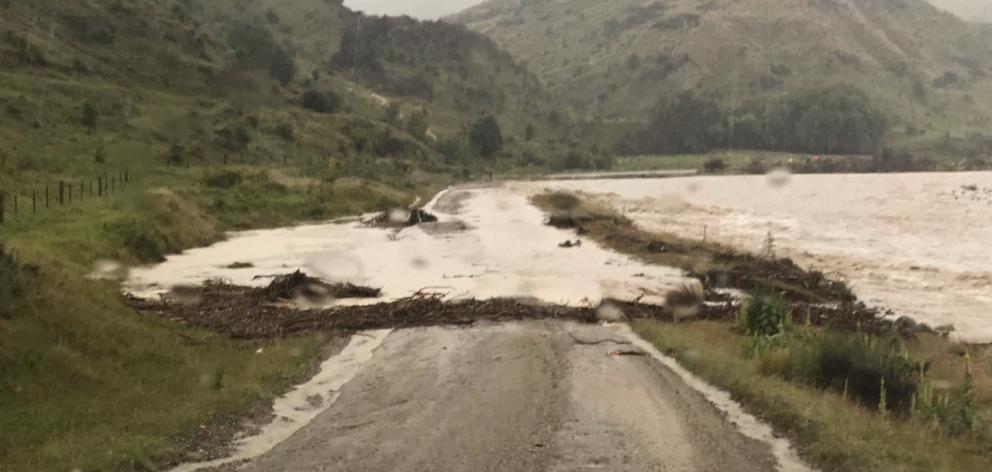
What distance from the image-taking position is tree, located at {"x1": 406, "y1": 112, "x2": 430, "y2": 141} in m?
143

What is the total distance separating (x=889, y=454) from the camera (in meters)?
10.3

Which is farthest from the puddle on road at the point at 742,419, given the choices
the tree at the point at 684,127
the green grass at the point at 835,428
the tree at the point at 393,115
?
the tree at the point at 684,127

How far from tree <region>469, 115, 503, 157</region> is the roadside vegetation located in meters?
128

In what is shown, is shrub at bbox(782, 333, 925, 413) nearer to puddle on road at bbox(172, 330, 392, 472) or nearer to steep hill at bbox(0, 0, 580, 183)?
puddle on road at bbox(172, 330, 392, 472)

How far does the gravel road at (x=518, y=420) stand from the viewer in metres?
10.1

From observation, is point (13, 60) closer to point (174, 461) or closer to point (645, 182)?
point (174, 461)

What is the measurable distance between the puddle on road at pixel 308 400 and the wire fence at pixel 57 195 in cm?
1640

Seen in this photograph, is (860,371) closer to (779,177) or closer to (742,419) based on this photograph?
(742,419)

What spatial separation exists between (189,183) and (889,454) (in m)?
47.8

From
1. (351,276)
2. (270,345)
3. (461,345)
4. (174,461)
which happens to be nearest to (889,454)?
(174,461)

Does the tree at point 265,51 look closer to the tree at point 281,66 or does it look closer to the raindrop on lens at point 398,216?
the tree at point 281,66

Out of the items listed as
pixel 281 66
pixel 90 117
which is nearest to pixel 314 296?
pixel 90 117

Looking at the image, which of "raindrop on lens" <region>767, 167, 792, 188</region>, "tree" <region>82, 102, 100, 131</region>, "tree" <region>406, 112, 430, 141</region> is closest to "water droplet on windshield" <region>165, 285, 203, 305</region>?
"tree" <region>82, 102, 100, 131</region>

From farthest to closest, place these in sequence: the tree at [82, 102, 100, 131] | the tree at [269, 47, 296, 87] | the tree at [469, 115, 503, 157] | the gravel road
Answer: the tree at [469, 115, 503, 157]
the tree at [269, 47, 296, 87]
the tree at [82, 102, 100, 131]
the gravel road
